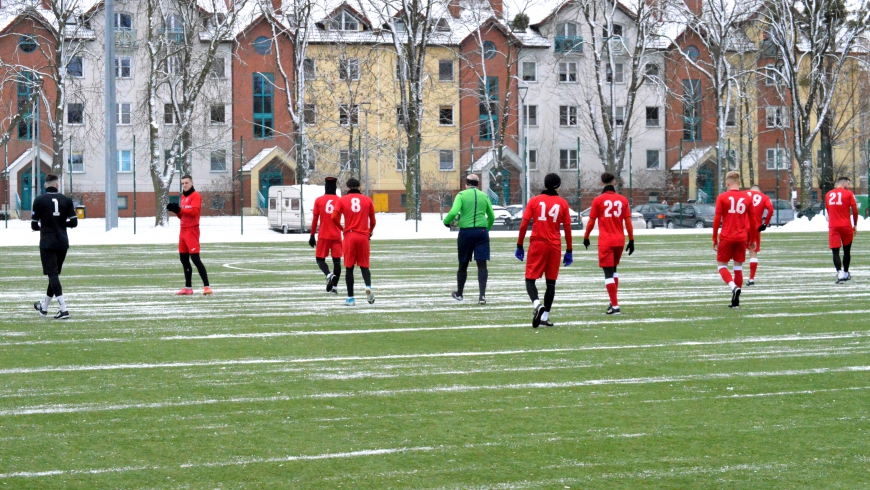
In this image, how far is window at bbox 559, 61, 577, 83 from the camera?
7838cm

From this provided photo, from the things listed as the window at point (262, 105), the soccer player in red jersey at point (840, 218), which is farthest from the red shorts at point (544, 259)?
the window at point (262, 105)

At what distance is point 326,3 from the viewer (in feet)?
200

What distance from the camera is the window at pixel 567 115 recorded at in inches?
3061

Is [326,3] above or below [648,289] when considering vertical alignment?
above

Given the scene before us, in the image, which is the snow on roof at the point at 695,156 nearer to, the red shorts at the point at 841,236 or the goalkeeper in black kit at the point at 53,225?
the red shorts at the point at 841,236

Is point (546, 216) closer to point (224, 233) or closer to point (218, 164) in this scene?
point (224, 233)

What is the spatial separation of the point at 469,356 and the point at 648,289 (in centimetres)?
849

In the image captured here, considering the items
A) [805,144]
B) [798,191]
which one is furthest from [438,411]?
[798,191]

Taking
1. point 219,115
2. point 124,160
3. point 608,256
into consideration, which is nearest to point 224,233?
point 219,115

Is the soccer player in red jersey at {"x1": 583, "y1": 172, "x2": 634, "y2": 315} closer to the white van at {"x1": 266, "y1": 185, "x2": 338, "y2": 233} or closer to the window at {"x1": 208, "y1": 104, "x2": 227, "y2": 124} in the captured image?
Result: the white van at {"x1": 266, "y1": 185, "x2": 338, "y2": 233}

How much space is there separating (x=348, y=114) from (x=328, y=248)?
48.3m

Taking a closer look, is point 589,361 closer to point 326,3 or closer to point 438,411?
point 438,411

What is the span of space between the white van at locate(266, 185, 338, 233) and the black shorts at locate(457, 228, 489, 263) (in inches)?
1236

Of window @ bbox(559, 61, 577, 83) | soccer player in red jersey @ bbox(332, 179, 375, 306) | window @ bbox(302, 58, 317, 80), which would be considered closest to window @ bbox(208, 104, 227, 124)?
window @ bbox(302, 58, 317, 80)
